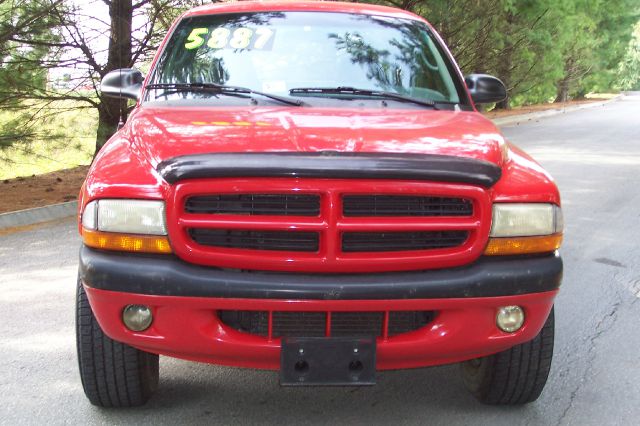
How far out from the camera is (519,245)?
2.89 meters

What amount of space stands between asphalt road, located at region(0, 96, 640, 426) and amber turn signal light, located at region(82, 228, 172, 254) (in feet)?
2.77

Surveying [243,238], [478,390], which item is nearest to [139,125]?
[243,238]

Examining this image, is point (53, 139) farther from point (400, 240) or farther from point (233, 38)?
point (400, 240)

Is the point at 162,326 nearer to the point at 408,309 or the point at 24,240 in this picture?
the point at 408,309

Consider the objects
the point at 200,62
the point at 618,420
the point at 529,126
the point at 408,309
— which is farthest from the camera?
the point at 529,126

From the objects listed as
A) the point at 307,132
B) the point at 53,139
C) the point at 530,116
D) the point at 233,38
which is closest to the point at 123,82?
the point at 233,38

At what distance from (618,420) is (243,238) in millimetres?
1822

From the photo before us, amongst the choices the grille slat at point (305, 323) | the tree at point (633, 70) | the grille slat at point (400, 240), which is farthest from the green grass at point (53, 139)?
the tree at point (633, 70)

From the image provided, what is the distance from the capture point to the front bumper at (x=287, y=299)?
2.68 meters

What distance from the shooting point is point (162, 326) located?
276 centimetres

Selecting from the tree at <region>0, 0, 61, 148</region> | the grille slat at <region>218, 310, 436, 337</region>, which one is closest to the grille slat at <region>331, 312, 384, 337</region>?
the grille slat at <region>218, 310, 436, 337</region>

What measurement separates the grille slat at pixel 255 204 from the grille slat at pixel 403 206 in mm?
136

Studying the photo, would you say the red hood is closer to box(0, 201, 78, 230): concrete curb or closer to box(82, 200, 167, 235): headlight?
box(82, 200, 167, 235): headlight

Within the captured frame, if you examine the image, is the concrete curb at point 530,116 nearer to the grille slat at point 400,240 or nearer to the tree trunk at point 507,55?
the tree trunk at point 507,55
